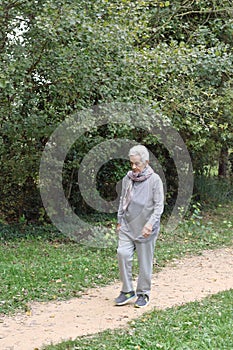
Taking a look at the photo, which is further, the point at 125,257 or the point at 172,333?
the point at 125,257

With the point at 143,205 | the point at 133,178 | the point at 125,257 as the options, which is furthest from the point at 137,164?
the point at 125,257

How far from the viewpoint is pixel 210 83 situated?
12.2m

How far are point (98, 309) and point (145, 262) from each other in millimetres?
800

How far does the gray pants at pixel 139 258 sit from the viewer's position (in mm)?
6358

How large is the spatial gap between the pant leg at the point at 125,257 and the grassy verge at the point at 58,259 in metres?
1.01

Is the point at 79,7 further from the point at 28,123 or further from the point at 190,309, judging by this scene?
the point at 190,309

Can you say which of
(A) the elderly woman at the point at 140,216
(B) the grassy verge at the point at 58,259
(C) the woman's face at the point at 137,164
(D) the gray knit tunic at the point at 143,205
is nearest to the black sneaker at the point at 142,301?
(A) the elderly woman at the point at 140,216

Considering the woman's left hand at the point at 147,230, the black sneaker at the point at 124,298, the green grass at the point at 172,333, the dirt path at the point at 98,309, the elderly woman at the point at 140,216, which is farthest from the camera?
the black sneaker at the point at 124,298

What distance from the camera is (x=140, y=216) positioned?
20.9 feet

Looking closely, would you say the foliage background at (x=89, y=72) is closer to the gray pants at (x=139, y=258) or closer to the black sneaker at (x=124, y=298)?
the gray pants at (x=139, y=258)

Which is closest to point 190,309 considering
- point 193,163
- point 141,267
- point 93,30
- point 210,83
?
point 141,267

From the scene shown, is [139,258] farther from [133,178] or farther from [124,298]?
[133,178]

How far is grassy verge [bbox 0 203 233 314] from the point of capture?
23.4 feet

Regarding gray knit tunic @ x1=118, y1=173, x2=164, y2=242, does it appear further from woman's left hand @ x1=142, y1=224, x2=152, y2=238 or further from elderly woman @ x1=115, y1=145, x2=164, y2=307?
woman's left hand @ x1=142, y1=224, x2=152, y2=238
